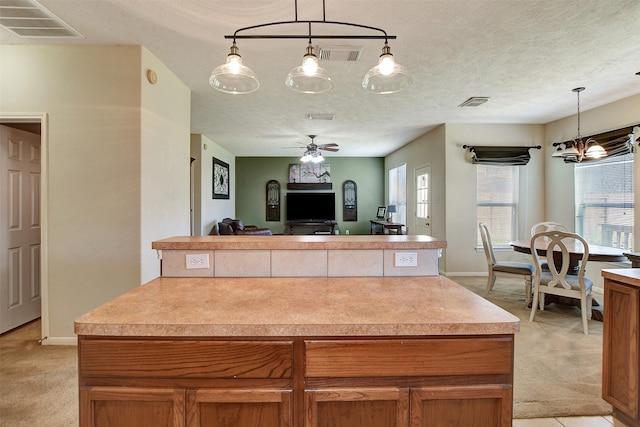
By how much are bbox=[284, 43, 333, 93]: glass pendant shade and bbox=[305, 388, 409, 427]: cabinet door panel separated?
140 cm

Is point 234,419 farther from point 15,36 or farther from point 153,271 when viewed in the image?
point 15,36

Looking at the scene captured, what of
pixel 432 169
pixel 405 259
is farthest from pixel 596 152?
pixel 405 259

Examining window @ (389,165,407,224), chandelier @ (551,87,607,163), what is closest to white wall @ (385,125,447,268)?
window @ (389,165,407,224)

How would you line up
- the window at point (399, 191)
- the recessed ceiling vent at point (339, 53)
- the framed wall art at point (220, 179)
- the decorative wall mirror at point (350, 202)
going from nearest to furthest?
1. the recessed ceiling vent at point (339, 53)
2. the framed wall art at point (220, 179)
3. the window at point (399, 191)
4. the decorative wall mirror at point (350, 202)

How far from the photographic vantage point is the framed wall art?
6930 millimetres

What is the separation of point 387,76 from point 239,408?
1.62 meters

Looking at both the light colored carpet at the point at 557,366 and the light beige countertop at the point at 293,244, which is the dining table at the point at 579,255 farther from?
the light beige countertop at the point at 293,244

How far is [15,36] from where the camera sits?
2.56 meters

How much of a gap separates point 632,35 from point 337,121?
3458 mm

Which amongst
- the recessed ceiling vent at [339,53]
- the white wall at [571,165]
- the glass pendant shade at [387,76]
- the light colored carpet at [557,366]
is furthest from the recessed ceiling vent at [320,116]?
the white wall at [571,165]

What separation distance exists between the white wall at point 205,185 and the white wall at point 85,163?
326cm

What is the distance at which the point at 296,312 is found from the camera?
3.63 ft

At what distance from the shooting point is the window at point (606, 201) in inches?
157

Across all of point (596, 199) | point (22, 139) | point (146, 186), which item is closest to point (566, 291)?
point (596, 199)
